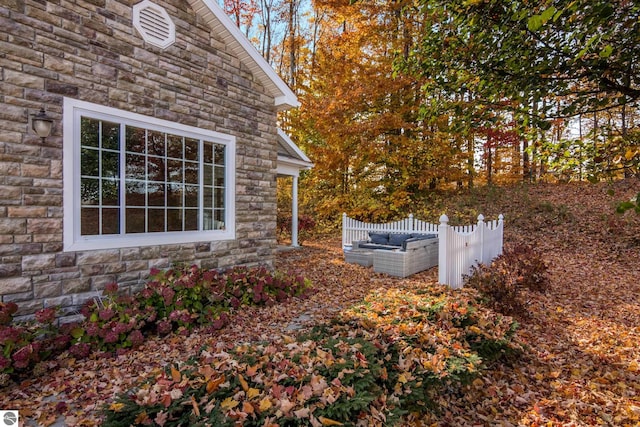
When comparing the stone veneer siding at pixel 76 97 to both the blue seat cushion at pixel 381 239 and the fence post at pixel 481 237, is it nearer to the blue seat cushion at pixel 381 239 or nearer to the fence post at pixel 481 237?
the blue seat cushion at pixel 381 239

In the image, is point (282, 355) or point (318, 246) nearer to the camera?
point (282, 355)

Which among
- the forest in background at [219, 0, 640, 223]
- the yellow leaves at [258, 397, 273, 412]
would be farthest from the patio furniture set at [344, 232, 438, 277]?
the yellow leaves at [258, 397, 273, 412]

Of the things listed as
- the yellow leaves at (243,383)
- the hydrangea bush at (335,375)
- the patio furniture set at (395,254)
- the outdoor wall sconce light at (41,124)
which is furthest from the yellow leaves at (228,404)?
the patio furniture set at (395,254)

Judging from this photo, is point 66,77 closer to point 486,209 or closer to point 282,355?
point 282,355

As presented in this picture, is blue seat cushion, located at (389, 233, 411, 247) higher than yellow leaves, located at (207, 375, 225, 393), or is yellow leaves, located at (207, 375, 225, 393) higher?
blue seat cushion, located at (389, 233, 411, 247)

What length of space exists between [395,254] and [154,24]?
546 cm

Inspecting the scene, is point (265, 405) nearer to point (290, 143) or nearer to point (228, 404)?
point (228, 404)

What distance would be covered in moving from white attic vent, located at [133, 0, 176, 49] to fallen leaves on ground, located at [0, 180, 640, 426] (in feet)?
12.4

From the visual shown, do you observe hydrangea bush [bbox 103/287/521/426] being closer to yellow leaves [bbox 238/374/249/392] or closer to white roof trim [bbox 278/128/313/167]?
yellow leaves [bbox 238/374/249/392]

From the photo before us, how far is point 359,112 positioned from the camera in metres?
13.6

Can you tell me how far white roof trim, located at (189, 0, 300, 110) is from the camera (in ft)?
17.1

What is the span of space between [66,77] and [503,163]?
15.4 metres

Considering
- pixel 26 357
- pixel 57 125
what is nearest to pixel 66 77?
pixel 57 125

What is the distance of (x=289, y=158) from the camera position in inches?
381
